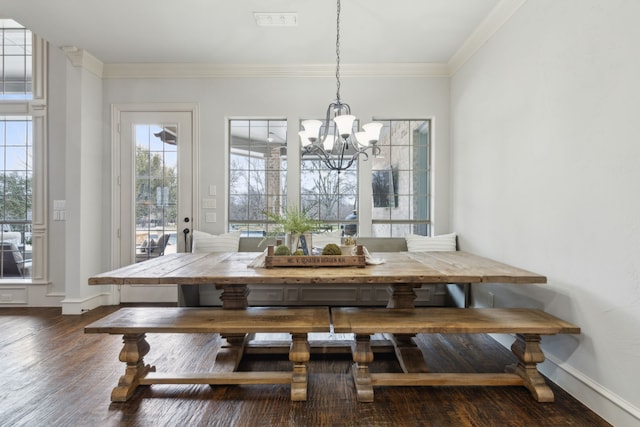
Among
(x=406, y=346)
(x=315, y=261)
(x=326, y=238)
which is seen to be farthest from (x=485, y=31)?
(x=406, y=346)

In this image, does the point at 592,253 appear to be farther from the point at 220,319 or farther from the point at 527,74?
the point at 220,319

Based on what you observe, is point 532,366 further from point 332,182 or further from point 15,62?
point 15,62

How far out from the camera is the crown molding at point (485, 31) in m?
2.52

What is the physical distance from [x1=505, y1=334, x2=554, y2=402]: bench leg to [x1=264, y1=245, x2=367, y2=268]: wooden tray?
1.04 metres

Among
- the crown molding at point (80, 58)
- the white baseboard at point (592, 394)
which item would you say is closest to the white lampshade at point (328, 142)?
the white baseboard at point (592, 394)

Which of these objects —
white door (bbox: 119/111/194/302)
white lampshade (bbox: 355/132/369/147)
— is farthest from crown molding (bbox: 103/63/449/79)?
white lampshade (bbox: 355/132/369/147)

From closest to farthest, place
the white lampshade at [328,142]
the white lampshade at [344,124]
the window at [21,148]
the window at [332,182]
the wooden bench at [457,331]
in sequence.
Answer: the wooden bench at [457,331] < the white lampshade at [344,124] < the white lampshade at [328,142] < the window at [21,148] < the window at [332,182]

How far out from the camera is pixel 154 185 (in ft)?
12.5

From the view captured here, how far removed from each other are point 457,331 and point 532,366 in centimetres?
54

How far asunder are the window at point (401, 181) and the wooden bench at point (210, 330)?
2142mm

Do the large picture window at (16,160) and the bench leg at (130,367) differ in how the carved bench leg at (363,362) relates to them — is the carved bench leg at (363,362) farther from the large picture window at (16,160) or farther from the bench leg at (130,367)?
the large picture window at (16,160)

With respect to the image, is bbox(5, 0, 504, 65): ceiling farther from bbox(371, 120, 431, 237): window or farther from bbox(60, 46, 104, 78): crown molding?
bbox(371, 120, 431, 237): window

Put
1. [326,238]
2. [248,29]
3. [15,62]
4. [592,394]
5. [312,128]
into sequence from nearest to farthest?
[592,394]
[312,128]
[248,29]
[326,238]
[15,62]

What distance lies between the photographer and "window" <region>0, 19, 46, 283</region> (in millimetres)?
3600
